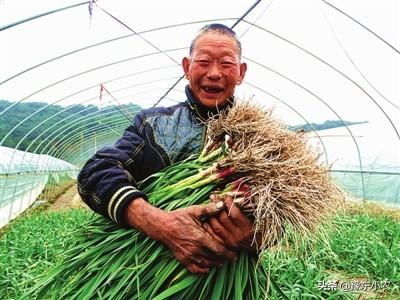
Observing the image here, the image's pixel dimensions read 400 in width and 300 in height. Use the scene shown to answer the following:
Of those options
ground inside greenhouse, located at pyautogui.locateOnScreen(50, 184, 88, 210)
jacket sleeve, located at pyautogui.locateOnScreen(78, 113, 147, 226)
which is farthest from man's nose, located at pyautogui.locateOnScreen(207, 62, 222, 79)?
ground inside greenhouse, located at pyautogui.locateOnScreen(50, 184, 88, 210)

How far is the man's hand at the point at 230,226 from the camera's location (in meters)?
1.07

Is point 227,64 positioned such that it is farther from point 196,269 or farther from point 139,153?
point 196,269

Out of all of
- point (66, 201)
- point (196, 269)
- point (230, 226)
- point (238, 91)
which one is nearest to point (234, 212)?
point (230, 226)

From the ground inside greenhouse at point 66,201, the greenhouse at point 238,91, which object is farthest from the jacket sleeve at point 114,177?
the ground inside greenhouse at point 66,201

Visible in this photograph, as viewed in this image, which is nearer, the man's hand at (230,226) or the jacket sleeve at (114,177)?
the man's hand at (230,226)

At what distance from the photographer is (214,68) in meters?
1.42

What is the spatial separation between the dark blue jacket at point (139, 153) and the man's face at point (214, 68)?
5cm

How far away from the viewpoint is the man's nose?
1405 mm

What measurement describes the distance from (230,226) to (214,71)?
0.54 m

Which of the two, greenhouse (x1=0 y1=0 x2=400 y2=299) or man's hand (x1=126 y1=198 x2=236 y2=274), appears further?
greenhouse (x1=0 y1=0 x2=400 y2=299)

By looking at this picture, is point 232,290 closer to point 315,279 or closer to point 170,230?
point 170,230

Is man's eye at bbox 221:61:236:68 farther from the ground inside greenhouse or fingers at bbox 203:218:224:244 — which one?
the ground inside greenhouse

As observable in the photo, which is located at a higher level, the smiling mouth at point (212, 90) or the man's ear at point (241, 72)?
the man's ear at point (241, 72)

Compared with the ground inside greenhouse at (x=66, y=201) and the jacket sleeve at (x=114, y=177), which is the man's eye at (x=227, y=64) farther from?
the ground inside greenhouse at (x=66, y=201)
